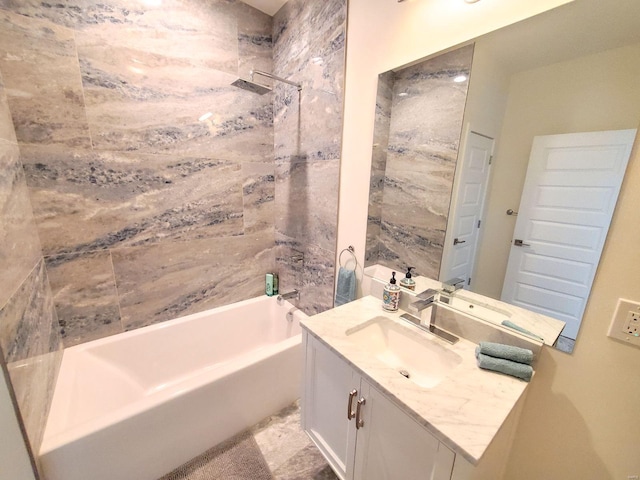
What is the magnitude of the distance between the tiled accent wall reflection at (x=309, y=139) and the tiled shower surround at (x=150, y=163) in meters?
0.01

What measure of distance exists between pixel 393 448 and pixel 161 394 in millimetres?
1081

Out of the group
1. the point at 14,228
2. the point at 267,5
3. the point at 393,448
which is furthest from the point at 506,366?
the point at 267,5

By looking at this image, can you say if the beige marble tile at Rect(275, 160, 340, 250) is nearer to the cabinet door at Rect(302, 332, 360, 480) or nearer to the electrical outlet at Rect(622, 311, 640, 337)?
the cabinet door at Rect(302, 332, 360, 480)

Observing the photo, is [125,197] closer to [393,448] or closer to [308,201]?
[308,201]

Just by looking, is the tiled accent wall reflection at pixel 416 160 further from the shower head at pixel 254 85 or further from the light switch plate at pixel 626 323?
the shower head at pixel 254 85

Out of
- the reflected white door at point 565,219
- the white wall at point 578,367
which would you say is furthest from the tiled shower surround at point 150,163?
the reflected white door at point 565,219

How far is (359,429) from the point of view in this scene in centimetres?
90

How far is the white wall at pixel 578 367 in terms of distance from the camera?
27.6 inches

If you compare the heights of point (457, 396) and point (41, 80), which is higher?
point (41, 80)

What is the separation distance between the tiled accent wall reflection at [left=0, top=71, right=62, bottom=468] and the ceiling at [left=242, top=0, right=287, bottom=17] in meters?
1.50

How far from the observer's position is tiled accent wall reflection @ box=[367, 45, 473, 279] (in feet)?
3.43

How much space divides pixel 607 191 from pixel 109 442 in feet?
6.66

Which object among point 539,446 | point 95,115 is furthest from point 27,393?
point 539,446

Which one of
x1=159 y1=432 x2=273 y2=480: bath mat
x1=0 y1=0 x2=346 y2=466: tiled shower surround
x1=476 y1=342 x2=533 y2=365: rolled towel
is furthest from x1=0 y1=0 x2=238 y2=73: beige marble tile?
x1=159 y1=432 x2=273 y2=480: bath mat
